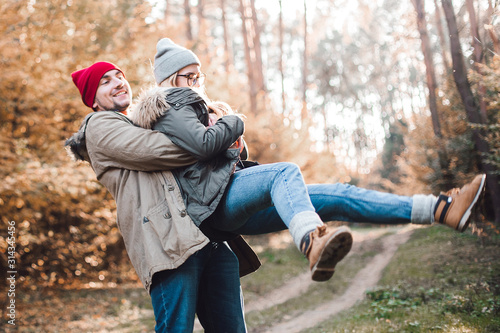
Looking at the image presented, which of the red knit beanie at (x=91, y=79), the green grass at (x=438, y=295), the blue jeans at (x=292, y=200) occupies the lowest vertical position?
the green grass at (x=438, y=295)

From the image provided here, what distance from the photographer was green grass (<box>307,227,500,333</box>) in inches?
169

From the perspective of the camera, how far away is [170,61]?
2795 millimetres

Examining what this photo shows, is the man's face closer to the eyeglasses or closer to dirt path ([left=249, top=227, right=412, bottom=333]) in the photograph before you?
the eyeglasses

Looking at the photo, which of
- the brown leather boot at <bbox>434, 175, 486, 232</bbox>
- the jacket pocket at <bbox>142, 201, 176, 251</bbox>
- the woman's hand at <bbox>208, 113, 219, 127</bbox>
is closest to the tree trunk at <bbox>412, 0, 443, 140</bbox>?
the woman's hand at <bbox>208, 113, 219, 127</bbox>

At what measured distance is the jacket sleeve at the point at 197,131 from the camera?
2.23 metres

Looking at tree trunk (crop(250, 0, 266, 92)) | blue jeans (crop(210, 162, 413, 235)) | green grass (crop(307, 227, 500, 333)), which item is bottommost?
green grass (crop(307, 227, 500, 333))

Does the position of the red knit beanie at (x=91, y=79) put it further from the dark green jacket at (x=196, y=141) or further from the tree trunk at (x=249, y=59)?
A: the tree trunk at (x=249, y=59)

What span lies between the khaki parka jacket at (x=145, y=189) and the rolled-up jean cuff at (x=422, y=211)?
41.2 inches

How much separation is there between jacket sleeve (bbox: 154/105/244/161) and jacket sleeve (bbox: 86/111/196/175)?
0.06 meters

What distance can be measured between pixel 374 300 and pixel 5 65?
21.9 feet

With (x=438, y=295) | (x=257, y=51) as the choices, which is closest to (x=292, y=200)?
(x=438, y=295)

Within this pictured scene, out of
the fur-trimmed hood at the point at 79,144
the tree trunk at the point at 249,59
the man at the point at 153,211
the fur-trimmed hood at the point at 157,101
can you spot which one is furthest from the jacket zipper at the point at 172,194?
the tree trunk at the point at 249,59

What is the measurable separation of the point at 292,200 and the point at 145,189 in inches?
32.8

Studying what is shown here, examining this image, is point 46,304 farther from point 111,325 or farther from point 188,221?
point 188,221
